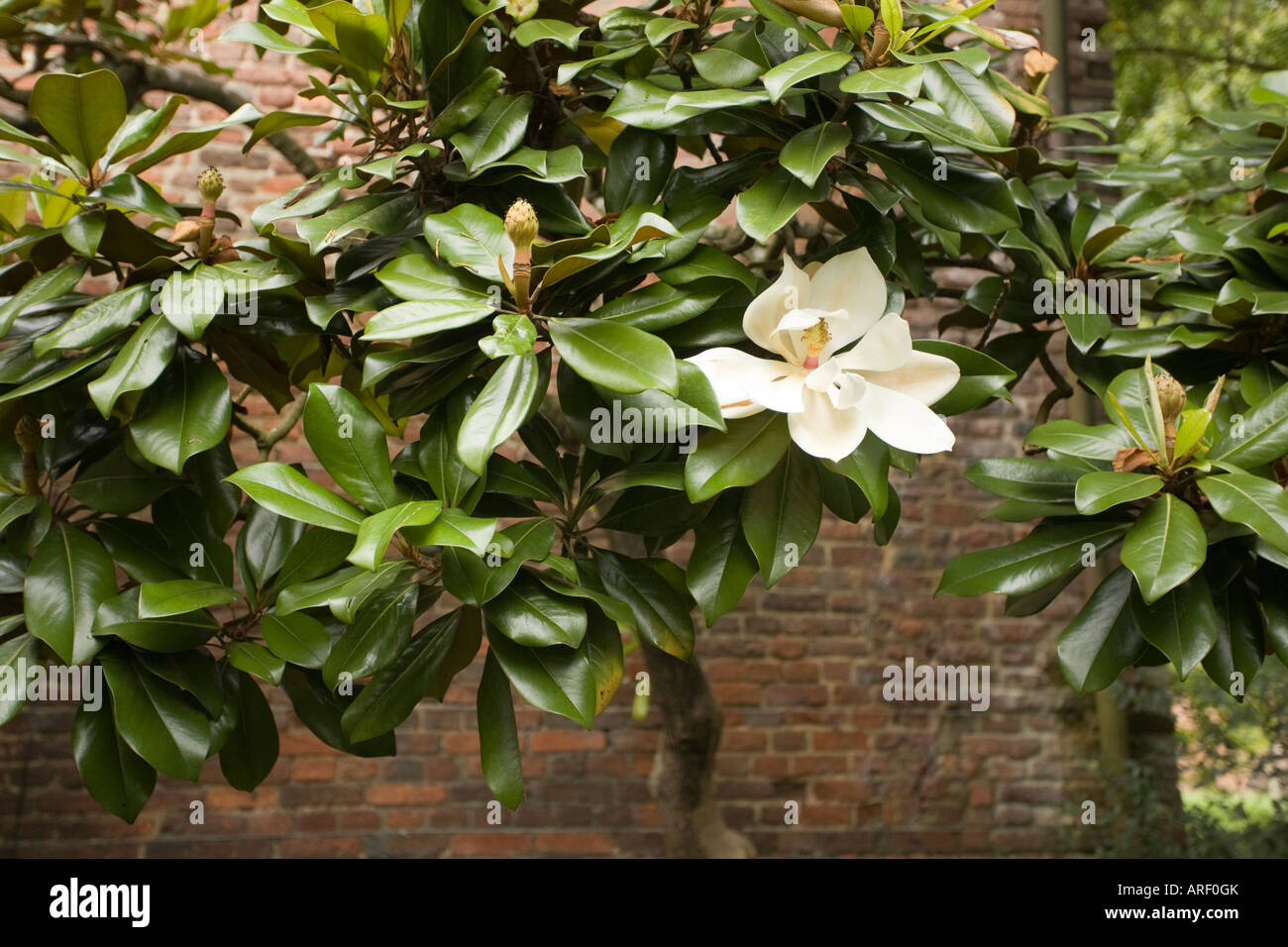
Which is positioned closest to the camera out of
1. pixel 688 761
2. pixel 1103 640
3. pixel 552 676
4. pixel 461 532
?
pixel 461 532

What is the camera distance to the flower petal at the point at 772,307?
3.23 ft

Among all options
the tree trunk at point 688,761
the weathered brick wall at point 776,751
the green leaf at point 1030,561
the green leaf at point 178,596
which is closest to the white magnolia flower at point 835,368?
the green leaf at point 1030,561

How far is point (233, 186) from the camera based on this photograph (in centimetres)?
269

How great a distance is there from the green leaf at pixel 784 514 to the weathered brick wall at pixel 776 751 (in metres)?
1.70

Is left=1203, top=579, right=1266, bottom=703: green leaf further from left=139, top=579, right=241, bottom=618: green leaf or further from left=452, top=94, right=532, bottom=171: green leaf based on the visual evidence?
left=139, top=579, right=241, bottom=618: green leaf

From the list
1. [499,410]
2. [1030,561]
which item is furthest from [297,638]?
[1030,561]

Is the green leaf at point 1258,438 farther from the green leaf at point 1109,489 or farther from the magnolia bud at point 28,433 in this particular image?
the magnolia bud at point 28,433

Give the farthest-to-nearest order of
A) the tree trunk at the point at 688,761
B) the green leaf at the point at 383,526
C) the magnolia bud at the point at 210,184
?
the tree trunk at the point at 688,761 → the magnolia bud at the point at 210,184 → the green leaf at the point at 383,526

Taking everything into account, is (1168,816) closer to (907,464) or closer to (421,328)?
(907,464)

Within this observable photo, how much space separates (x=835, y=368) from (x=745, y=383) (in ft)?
0.30

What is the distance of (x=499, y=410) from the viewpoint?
2.97 feet

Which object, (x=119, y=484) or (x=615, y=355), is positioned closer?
(x=615, y=355)

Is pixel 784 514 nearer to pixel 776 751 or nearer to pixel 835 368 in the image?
pixel 835 368
